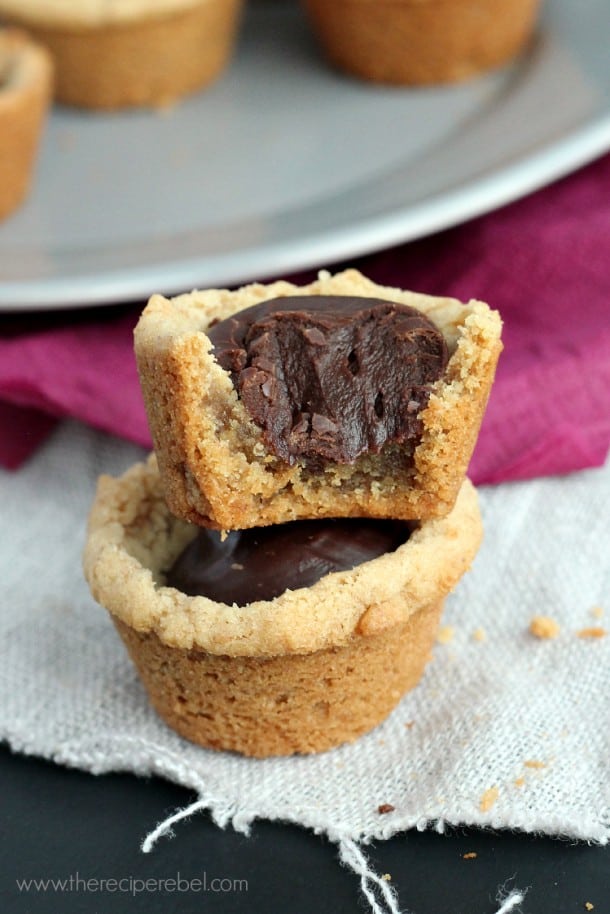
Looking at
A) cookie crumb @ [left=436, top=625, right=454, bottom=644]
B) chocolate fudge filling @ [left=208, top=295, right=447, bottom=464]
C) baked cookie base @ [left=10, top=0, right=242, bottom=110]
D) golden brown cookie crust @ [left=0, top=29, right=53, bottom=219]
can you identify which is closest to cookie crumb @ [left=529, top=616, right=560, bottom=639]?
cookie crumb @ [left=436, top=625, right=454, bottom=644]

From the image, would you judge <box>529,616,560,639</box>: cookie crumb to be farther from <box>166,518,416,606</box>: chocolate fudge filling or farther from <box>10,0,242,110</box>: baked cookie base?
<box>10,0,242,110</box>: baked cookie base

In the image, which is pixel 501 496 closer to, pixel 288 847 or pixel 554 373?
pixel 554 373

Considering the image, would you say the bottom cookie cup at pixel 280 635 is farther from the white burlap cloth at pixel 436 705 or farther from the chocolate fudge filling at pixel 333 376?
the chocolate fudge filling at pixel 333 376

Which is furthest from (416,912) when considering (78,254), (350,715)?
(78,254)

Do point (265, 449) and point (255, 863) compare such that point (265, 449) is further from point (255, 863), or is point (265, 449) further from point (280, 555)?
point (255, 863)

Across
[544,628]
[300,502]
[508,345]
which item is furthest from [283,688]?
[508,345]
